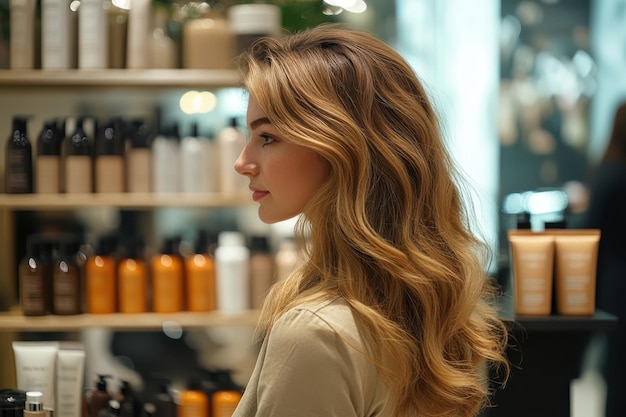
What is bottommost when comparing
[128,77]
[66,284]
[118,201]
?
[66,284]

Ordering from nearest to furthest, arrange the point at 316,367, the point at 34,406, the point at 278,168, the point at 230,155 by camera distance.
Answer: the point at 316,367 < the point at 278,168 < the point at 34,406 < the point at 230,155

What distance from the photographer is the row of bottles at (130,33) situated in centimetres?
242

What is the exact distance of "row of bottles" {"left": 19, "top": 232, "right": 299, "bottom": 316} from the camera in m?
2.38

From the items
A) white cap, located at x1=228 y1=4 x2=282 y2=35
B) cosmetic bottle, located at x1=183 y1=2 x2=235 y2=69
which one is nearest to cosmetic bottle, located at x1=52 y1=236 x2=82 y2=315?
cosmetic bottle, located at x1=183 y1=2 x2=235 y2=69

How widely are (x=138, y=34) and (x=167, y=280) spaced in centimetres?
73

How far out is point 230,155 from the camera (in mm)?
2434

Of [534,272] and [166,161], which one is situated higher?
[166,161]

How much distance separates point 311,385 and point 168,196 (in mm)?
1565

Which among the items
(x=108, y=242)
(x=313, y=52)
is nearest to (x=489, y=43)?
(x=108, y=242)

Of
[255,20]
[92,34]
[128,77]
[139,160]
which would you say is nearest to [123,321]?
[139,160]

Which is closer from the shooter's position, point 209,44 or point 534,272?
point 534,272

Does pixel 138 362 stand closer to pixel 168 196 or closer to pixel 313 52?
pixel 168 196

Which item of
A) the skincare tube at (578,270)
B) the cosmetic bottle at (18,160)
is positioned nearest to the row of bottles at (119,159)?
the cosmetic bottle at (18,160)

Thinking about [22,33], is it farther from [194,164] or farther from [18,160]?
[194,164]
